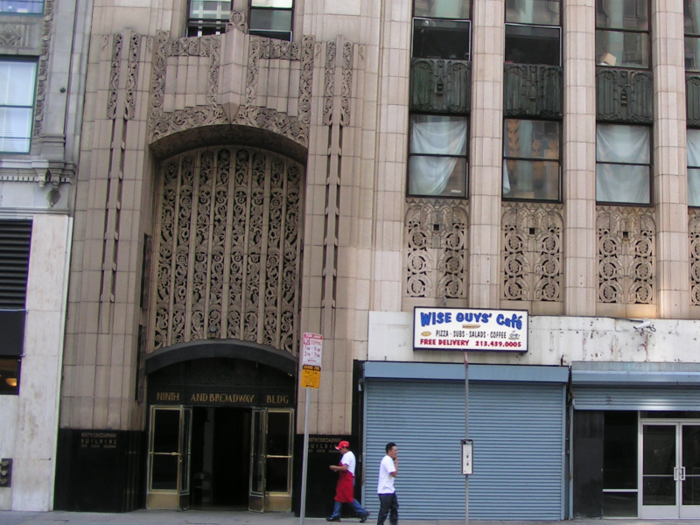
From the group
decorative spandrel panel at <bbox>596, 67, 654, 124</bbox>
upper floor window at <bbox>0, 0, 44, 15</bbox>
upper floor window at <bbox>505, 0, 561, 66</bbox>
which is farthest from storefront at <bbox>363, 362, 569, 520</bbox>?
upper floor window at <bbox>0, 0, 44, 15</bbox>

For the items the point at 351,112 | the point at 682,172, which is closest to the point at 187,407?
the point at 351,112

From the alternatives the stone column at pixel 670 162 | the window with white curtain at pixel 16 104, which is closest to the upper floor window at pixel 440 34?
the stone column at pixel 670 162

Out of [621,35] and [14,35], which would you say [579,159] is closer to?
[621,35]

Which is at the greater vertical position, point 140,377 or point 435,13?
point 435,13

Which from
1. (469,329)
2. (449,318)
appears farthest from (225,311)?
(469,329)

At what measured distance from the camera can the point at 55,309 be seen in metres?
17.5

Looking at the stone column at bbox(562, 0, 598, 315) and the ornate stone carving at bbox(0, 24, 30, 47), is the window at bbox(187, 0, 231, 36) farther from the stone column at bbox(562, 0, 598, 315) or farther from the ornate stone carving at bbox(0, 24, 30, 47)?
the stone column at bbox(562, 0, 598, 315)

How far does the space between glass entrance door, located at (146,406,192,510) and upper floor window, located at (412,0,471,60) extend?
32.1 feet

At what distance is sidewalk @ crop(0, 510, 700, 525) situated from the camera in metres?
16.0

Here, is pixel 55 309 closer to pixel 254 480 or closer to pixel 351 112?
pixel 254 480

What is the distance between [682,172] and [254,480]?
11663 mm

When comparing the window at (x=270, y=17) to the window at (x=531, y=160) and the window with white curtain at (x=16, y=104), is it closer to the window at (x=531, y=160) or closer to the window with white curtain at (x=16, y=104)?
the window with white curtain at (x=16, y=104)

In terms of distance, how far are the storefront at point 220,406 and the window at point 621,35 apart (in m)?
10.1

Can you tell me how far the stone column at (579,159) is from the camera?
58.8ft
